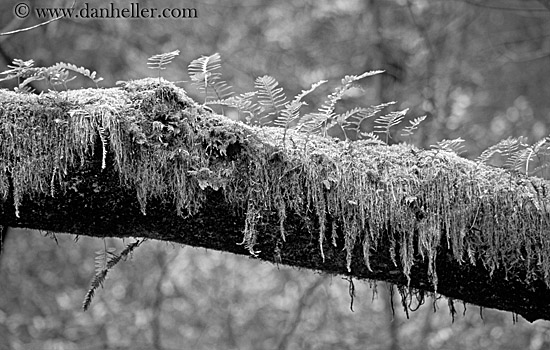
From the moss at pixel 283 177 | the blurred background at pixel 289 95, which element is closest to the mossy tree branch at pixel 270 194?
the moss at pixel 283 177

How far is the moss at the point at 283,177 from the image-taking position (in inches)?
69.2

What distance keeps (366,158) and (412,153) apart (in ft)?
0.59

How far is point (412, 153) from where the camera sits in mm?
2113

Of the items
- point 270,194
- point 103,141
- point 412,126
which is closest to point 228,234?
point 270,194

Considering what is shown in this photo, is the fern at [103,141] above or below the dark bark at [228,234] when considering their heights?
above

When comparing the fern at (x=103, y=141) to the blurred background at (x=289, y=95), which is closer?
the fern at (x=103, y=141)

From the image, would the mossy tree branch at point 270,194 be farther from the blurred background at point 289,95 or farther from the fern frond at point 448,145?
the blurred background at point 289,95

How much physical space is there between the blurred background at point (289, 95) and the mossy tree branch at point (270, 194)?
4.05 meters

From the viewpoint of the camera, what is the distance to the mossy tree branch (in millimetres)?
1755

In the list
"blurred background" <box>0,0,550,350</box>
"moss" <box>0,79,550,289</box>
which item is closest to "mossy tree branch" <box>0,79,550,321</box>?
"moss" <box>0,79,550,289</box>

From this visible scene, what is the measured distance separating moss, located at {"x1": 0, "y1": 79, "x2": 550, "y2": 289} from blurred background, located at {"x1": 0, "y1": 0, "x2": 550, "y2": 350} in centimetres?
407

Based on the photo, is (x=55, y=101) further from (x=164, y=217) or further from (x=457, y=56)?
(x=457, y=56)

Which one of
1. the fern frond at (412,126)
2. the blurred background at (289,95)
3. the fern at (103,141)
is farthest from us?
the blurred background at (289,95)

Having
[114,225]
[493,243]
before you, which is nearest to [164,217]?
[114,225]
